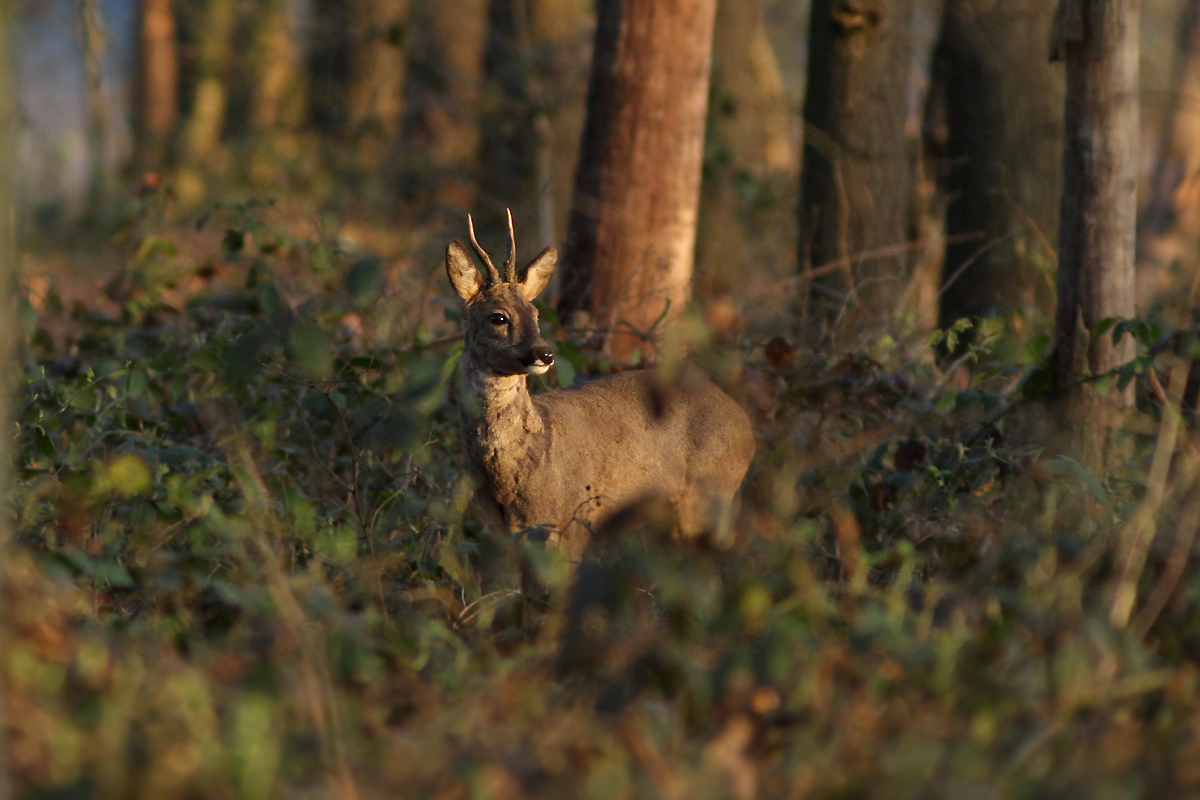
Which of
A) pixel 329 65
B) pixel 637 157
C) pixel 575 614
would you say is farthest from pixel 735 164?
pixel 575 614

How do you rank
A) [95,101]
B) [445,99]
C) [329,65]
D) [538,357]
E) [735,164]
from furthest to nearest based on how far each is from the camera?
1. [329,65]
2. [445,99]
3. [735,164]
4. [95,101]
5. [538,357]

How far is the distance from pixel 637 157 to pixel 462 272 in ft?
9.32

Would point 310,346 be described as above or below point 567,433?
above

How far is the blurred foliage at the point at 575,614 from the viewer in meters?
2.53

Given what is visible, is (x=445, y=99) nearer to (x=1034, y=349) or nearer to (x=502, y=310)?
(x=502, y=310)

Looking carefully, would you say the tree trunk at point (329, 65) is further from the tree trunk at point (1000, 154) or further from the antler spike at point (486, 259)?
the antler spike at point (486, 259)

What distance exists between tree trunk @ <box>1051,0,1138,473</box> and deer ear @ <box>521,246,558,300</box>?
240 centimetres

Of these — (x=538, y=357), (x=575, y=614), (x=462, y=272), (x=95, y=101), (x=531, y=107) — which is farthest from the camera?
(x=531, y=107)

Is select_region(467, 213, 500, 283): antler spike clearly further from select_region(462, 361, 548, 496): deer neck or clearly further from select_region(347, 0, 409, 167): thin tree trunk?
select_region(347, 0, 409, 167): thin tree trunk

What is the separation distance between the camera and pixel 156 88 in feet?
76.0

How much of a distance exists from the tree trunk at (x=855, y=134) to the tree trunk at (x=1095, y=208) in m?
3.05

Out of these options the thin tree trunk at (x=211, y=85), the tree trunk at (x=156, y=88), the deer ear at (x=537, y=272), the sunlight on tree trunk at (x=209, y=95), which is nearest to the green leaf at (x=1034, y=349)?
the deer ear at (x=537, y=272)

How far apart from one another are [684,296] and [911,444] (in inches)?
97.1

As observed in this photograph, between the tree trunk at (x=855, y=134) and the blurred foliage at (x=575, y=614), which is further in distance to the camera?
the tree trunk at (x=855, y=134)
